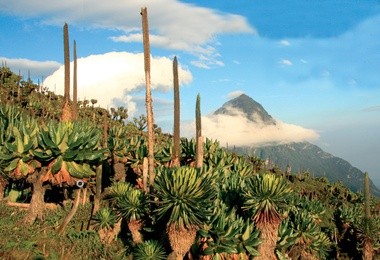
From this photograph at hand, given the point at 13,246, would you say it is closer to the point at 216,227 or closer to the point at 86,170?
the point at 86,170

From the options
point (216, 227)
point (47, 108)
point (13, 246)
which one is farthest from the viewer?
point (47, 108)

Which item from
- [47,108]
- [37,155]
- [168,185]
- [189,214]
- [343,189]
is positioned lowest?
[343,189]

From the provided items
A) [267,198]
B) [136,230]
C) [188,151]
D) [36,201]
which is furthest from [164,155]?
[267,198]

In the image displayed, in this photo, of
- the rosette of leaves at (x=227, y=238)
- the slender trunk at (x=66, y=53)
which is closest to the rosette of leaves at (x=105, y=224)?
the rosette of leaves at (x=227, y=238)

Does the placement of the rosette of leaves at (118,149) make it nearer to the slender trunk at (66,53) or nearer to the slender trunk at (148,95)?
the slender trunk at (148,95)

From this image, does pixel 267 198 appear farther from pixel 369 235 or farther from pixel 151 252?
pixel 369 235

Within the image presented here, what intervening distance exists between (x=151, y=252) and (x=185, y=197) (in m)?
2.34

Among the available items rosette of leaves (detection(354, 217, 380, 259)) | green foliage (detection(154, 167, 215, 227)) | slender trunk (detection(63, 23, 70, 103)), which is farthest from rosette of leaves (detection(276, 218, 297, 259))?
slender trunk (detection(63, 23, 70, 103))

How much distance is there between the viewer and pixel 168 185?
40.0 feet

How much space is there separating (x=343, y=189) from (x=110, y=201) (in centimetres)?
3210

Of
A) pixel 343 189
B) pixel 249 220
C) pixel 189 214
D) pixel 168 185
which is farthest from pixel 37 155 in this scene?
pixel 343 189

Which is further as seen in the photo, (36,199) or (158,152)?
(158,152)

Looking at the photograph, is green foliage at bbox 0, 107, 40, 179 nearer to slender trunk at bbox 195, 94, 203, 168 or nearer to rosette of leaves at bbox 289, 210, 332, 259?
slender trunk at bbox 195, 94, 203, 168

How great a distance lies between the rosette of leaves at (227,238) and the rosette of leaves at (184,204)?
612mm
